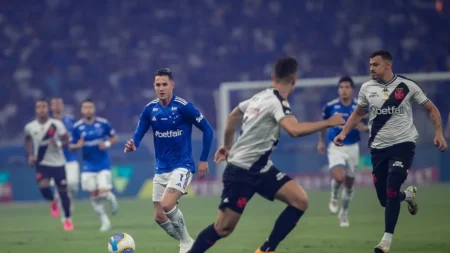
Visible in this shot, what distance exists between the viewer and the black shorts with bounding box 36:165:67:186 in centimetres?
1883

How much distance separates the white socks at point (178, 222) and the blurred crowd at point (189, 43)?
18.2 metres

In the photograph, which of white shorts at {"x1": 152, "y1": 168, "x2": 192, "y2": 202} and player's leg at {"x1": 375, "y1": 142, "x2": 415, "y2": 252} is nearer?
player's leg at {"x1": 375, "y1": 142, "x2": 415, "y2": 252}

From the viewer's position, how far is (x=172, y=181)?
11680 mm

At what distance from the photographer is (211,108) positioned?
3006 centimetres

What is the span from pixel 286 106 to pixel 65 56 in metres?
24.0

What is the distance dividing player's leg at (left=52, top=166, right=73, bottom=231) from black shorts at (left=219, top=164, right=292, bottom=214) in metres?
8.37

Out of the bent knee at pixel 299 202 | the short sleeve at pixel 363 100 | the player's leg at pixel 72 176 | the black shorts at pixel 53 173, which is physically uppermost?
the short sleeve at pixel 363 100

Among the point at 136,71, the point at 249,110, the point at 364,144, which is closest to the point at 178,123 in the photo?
the point at 249,110

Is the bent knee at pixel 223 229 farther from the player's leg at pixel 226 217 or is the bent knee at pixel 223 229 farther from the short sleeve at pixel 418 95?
the short sleeve at pixel 418 95

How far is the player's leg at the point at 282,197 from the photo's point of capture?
9547 mm

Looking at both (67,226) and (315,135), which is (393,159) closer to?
(67,226)

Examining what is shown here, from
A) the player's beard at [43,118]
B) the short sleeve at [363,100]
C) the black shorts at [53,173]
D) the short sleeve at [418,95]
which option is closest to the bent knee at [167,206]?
the short sleeve at [363,100]

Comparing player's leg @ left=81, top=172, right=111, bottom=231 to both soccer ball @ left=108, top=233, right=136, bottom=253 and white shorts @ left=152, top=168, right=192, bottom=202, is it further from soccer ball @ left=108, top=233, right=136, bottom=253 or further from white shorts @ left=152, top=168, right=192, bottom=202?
soccer ball @ left=108, top=233, right=136, bottom=253

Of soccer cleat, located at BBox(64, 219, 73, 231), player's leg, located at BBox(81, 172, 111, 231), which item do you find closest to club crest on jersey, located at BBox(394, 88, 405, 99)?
player's leg, located at BBox(81, 172, 111, 231)
